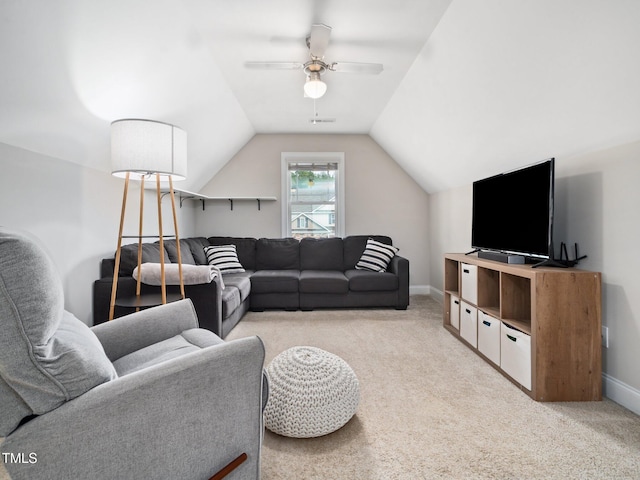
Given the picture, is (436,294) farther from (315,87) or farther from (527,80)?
(315,87)

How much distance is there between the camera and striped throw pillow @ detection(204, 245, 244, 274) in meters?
4.15

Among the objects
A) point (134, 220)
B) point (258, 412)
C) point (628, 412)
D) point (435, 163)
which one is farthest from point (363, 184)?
point (258, 412)

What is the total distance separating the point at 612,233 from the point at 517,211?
60cm

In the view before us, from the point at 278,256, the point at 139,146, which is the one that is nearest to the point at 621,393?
the point at 139,146

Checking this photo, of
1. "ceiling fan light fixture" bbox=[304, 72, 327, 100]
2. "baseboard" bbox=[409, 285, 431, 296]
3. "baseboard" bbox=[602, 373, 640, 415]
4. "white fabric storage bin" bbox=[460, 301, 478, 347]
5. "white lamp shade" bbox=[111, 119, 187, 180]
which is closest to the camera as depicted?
"baseboard" bbox=[602, 373, 640, 415]

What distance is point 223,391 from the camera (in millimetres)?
1040

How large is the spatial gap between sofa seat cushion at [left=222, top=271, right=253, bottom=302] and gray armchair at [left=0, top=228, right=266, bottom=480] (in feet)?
7.37

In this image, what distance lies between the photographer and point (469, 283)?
275 centimetres

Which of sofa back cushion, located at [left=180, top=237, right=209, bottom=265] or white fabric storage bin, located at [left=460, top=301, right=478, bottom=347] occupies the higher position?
sofa back cushion, located at [left=180, top=237, right=209, bottom=265]

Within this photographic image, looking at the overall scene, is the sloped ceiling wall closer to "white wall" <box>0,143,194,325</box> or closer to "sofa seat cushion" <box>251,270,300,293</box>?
"sofa seat cushion" <box>251,270,300,293</box>

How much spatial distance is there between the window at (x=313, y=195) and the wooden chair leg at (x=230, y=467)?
398cm

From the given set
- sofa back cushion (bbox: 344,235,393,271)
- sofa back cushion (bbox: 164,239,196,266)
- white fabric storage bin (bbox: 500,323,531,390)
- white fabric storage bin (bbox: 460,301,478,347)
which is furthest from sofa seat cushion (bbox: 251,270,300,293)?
white fabric storage bin (bbox: 500,323,531,390)

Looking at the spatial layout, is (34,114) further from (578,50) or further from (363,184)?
(363,184)

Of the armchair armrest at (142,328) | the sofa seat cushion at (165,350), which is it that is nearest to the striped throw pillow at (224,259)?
the armchair armrest at (142,328)
